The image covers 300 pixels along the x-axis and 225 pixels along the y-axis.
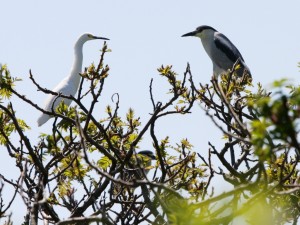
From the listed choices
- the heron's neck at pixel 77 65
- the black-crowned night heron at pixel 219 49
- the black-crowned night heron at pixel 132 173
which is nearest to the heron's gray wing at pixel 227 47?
the black-crowned night heron at pixel 219 49

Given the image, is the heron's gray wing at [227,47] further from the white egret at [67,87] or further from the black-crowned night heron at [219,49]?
the white egret at [67,87]

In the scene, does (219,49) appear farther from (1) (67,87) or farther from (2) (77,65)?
(1) (67,87)

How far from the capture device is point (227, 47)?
16.2 meters

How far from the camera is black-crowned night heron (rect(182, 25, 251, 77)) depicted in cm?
1570

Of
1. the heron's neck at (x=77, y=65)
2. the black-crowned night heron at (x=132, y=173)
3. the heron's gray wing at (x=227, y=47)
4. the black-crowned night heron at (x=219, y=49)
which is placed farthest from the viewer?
the heron's gray wing at (x=227, y=47)

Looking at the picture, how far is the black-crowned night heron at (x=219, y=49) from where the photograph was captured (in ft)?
51.5

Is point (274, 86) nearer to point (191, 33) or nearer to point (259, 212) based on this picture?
point (259, 212)

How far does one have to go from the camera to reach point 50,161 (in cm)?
614

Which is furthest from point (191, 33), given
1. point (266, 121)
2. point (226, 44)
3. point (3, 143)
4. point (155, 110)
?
point (266, 121)

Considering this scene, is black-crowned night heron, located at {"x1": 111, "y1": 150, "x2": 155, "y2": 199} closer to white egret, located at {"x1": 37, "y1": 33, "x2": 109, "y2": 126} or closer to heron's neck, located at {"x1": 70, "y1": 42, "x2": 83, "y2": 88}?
white egret, located at {"x1": 37, "y1": 33, "x2": 109, "y2": 126}

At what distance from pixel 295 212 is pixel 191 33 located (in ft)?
40.4

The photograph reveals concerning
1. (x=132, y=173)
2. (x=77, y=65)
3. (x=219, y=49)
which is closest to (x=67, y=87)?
(x=77, y=65)

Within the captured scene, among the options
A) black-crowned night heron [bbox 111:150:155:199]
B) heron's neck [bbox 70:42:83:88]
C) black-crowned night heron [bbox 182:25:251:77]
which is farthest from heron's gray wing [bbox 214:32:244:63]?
black-crowned night heron [bbox 111:150:155:199]

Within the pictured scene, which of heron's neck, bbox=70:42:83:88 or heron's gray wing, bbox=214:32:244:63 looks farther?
heron's gray wing, bbox=214:32:244:63
